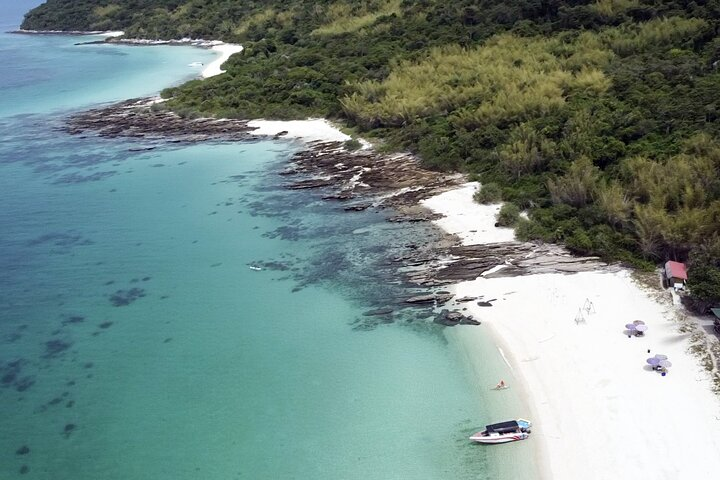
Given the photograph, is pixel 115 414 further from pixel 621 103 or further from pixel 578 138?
pixel 621 103

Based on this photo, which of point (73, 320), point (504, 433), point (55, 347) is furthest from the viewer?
point (73, 320)

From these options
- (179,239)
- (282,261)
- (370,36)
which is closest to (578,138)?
(282,261)

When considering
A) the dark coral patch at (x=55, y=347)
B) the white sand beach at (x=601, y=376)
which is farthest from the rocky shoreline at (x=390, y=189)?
the dark coral patch at (x=55, y=347)

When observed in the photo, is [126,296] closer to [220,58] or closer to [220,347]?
[220,347]

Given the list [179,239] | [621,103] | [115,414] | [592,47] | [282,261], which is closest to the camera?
[115,414]

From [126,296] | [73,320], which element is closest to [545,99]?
[126,296]
